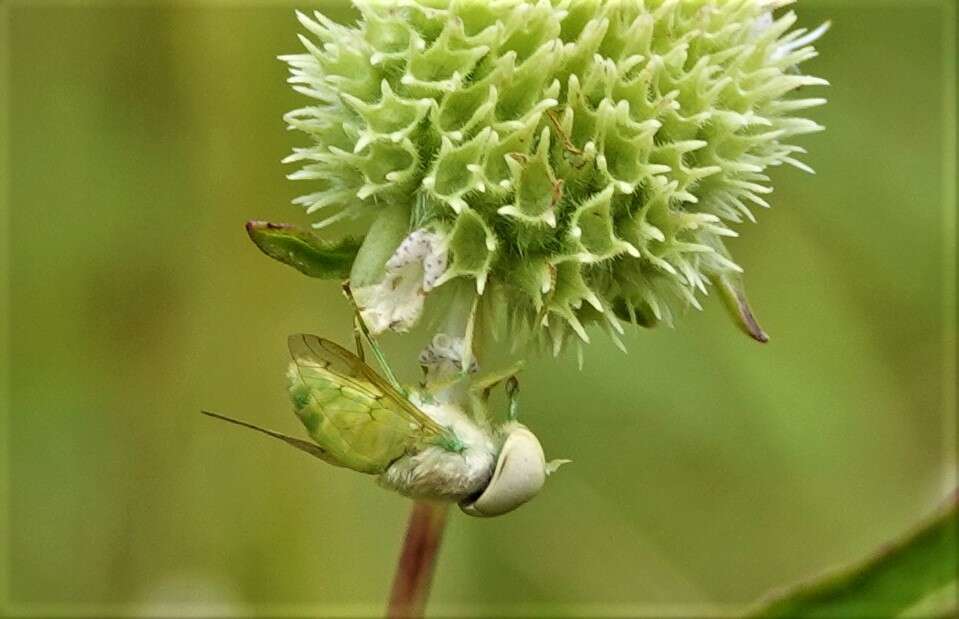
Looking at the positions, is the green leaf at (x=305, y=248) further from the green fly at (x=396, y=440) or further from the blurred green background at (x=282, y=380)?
the blurred green background at (x=282, y=380)

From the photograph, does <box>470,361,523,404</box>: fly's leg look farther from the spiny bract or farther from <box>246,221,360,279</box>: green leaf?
<box>246,221,360,279</box>: green leaf

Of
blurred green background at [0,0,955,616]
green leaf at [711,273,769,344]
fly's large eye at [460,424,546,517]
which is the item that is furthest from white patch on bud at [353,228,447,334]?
blurred green background at [0,0,955,616]

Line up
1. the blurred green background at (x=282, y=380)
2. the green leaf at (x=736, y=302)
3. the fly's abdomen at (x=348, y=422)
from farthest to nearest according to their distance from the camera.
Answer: the blurred green background at (x=282, y=380) < the green leaf at (x=736, y=302) < the fly's abdomen at (x=348, y=422)

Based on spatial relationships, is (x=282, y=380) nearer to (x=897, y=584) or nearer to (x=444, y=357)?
(x=444, y=357)

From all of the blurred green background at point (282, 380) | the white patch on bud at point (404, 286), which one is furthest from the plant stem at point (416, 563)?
the blurred green background at point (282, 380)

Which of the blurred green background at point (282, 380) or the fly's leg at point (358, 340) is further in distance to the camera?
the blurred green background at point (282, 380)

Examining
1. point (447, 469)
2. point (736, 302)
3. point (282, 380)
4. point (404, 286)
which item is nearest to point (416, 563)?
point (447, 469)

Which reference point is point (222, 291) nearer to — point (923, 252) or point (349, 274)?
point (349, 274)

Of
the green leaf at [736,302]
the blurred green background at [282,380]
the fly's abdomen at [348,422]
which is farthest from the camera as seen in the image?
the blurred green background at [282,380]
